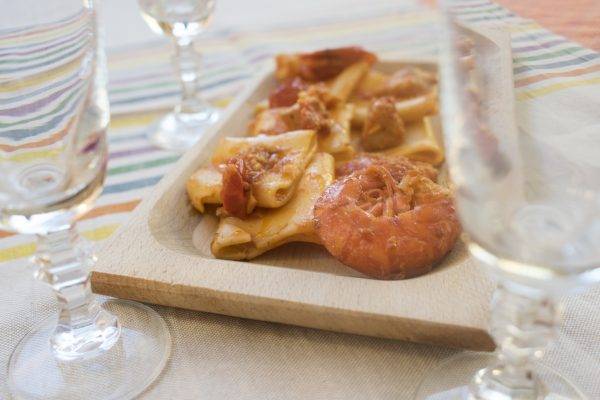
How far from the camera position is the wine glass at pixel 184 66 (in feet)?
4.93

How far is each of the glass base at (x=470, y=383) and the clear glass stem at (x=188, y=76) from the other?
3.07ft

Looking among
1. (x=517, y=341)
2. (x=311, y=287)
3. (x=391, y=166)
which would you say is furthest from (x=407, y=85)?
(x=517, y=341)

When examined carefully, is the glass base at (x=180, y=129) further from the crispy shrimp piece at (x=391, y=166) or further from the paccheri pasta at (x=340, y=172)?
the crispy shrimp piece at (x=391, y=166)

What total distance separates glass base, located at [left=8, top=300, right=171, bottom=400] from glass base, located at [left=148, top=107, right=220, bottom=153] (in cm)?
59

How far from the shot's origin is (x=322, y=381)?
0.87 meters

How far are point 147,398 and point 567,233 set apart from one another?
51cm

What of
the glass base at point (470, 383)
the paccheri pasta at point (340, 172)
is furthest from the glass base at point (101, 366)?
the glass base at point (470, 383)

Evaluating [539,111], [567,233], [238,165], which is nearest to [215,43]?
[238,165]

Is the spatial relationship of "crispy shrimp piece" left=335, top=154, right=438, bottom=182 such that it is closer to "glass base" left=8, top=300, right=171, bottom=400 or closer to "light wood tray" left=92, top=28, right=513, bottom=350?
"light wood tray" left=92, top=28, right=513, bottom=350

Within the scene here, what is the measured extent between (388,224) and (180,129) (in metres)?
0.73

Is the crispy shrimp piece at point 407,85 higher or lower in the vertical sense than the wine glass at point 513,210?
lower

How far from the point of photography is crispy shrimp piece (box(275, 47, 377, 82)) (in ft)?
5.16

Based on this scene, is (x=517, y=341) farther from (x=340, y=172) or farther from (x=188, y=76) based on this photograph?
(x=188, y=76)

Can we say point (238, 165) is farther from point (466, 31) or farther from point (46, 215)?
point (466, 31)
